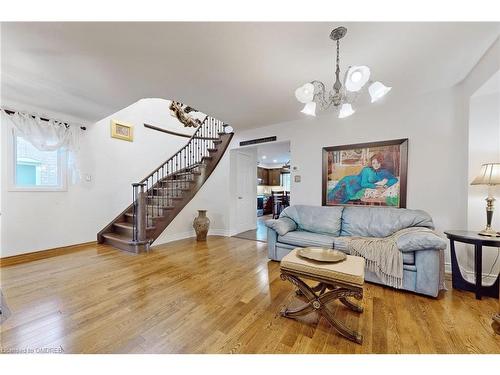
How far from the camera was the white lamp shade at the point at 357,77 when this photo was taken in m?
1.48

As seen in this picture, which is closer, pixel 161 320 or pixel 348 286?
pixel 348 286

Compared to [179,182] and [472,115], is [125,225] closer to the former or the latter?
[179,182]

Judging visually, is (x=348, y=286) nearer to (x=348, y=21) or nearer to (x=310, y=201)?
(x=348, y=21)

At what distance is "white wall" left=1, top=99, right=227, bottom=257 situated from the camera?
3.14m

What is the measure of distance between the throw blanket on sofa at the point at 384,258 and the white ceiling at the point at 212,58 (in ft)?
6.05

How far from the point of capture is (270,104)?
10.7 feet

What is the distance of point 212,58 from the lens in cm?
207

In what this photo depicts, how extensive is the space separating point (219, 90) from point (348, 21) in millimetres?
1676

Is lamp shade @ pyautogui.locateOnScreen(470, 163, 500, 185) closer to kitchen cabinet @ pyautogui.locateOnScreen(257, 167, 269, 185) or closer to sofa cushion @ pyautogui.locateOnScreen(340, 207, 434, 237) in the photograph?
sofa cushion @ pyautogui.locateOnScreen(340, 207, 434, 237)

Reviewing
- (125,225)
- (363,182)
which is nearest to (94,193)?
(125,225)

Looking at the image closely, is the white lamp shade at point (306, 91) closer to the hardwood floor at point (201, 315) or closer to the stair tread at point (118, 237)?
the hardwood floor at point (201, 315)

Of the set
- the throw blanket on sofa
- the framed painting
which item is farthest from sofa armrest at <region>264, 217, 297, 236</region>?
the throw blanket on sofa
